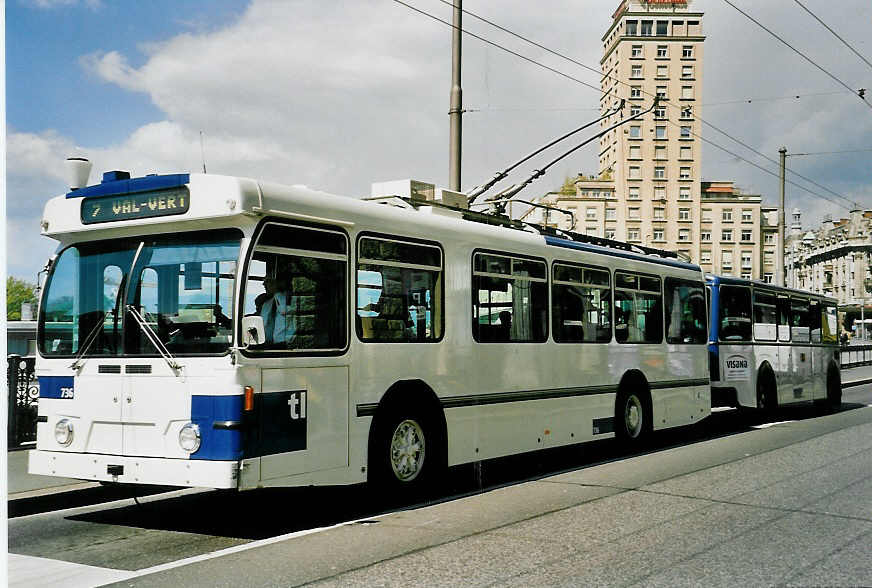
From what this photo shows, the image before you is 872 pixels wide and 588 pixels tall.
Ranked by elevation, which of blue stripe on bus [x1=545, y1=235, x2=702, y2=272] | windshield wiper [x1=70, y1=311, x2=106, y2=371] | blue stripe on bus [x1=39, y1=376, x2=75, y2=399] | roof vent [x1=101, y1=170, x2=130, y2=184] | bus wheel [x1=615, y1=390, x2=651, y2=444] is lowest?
bus wheel [x1=615, y1=390, x2=651, y2=444]

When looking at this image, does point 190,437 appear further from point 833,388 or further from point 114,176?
point 833,388

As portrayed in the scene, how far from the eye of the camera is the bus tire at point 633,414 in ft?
44.3

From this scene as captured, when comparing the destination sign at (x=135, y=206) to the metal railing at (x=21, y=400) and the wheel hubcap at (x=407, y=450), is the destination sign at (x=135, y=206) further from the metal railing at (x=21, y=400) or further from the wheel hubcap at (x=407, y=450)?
the metal railing at (x=21, y=400)

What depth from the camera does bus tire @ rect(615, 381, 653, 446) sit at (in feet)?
44.3

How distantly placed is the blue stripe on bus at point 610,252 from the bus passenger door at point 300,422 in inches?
179

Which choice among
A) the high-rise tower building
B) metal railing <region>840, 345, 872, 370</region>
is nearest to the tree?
the high-rise tower building

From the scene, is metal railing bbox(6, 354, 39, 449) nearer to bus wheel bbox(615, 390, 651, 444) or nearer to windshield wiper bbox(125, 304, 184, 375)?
windshield wiper bbox(125, 304, 184, 375)

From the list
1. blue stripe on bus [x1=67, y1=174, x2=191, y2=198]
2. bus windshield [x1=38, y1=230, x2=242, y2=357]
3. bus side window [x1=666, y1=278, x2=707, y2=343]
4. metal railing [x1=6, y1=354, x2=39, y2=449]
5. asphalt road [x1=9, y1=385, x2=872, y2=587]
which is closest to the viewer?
asphalt road [x1=9, y1=385, x2=872, y2=587]

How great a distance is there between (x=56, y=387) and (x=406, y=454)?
323 cm

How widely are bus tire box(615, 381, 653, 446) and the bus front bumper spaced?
7.39m

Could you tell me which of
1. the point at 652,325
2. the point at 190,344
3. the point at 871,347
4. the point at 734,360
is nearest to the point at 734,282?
the point at 734,360

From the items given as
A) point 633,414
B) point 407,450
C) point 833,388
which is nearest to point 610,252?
point 633,414

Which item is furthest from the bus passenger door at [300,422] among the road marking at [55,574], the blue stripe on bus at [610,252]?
the blue stripe on bus at [610,252]

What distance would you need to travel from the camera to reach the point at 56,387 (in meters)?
8.31
